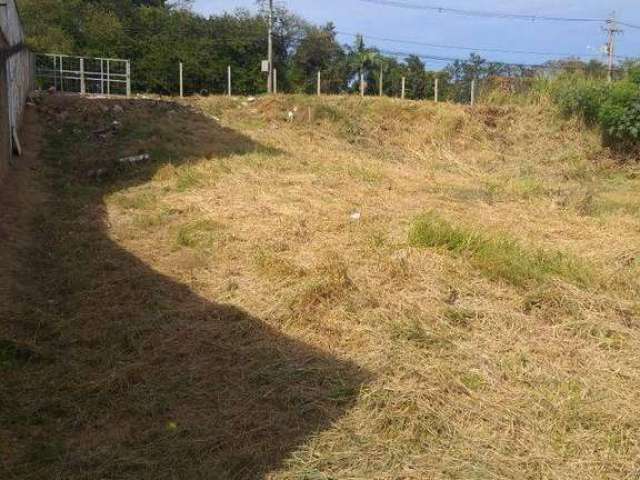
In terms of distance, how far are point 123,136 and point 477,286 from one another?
30.4 feet

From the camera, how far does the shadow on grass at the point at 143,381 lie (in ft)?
10.2

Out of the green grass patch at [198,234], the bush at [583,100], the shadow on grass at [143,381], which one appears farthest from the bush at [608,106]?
the shadow on grass at [143,381]

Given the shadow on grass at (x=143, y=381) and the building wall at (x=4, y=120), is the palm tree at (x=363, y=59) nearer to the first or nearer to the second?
the building wall at (x=4, y=120)

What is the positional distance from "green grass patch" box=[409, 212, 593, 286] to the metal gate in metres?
14.9

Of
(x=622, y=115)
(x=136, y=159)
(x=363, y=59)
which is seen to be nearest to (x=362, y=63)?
(x=363, y=59)

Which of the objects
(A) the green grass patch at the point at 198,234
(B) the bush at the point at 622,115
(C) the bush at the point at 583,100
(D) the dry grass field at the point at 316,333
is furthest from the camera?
(C) the bush at the point at 583,100

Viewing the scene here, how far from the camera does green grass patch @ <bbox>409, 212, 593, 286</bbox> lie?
16.5ft

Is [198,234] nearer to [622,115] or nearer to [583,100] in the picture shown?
[622,115]

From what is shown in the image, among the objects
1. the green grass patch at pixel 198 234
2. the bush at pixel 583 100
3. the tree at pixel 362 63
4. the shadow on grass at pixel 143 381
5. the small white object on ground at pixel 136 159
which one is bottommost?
the shadow on grass at pixel 143 381

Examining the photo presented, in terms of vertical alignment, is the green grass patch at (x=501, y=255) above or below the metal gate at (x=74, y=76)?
below

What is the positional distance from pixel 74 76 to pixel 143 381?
19194mm

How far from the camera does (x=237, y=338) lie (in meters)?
4.39

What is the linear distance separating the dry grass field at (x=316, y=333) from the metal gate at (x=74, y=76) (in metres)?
11.5

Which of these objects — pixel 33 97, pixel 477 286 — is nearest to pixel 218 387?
pixel 477 286
